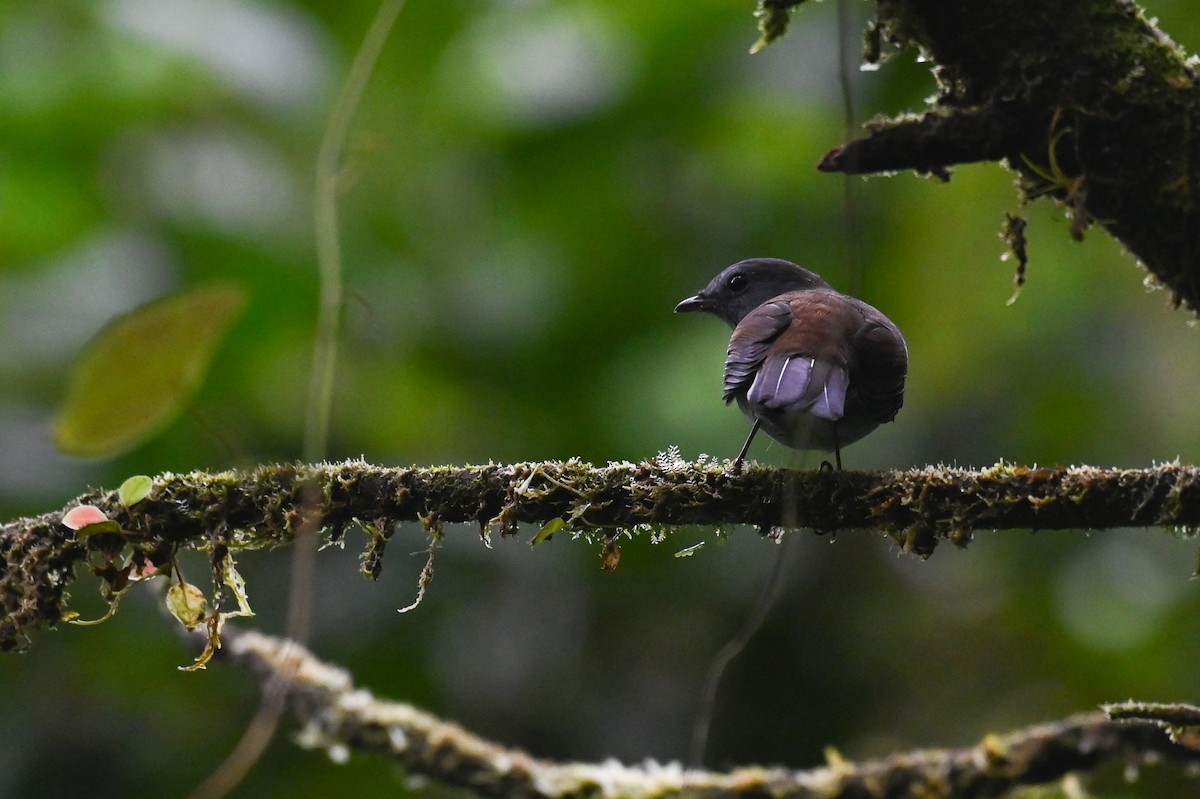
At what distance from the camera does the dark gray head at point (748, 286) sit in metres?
4.02

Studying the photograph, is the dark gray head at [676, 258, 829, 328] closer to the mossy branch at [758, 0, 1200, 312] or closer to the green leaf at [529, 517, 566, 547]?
the mossy branch at [758, 0, 1200, 312]

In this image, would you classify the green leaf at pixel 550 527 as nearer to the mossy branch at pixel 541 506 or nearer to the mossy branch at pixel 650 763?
Result: the mossy branch at pixel 541 506

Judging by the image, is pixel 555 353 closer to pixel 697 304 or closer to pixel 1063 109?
pixel 697 304

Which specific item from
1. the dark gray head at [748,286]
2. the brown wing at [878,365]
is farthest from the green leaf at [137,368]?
the dark gray head at [748,286]

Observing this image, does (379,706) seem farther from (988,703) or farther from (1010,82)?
(988,703)

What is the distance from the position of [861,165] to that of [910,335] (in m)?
3.69

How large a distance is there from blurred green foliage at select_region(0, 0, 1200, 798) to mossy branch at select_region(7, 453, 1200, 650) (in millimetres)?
2551

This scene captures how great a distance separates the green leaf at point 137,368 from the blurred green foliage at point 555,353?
8.31 feet

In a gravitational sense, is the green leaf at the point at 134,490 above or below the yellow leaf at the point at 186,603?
above

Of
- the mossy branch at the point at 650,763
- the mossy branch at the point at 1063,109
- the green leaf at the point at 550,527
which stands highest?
the mossy branch at the point at 1063,109

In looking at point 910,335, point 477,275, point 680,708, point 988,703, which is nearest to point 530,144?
point 477,275

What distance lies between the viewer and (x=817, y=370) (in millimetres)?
2916

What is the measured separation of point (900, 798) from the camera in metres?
3.12

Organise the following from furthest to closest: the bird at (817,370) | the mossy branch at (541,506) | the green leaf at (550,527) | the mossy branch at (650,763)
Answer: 1. the mossy branch at (650,763)
2. the bird at (817,370)
3. the green leaf at (550,527)
4. the mossy branch at (541,506)
